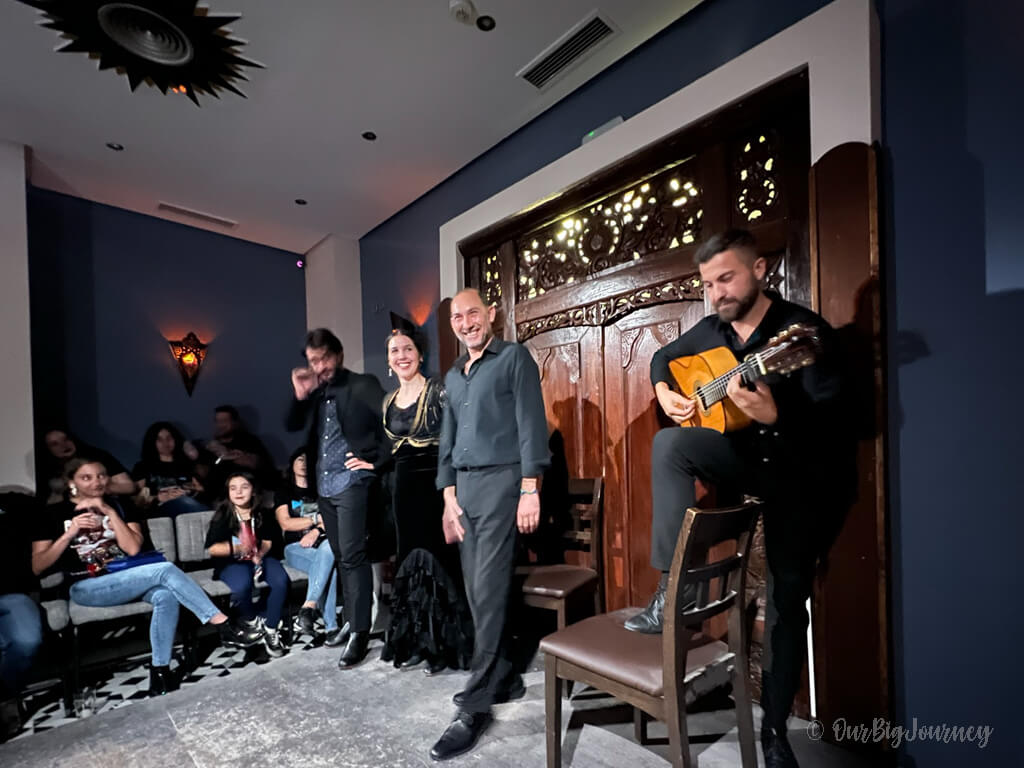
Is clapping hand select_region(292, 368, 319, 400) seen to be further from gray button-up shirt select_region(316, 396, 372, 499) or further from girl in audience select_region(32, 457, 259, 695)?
girl in audience select_region(32, 457, 259, 695)

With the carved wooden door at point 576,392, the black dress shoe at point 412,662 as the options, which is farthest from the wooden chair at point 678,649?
the carved wooden door at point 576,392

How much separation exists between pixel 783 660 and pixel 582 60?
2.91m

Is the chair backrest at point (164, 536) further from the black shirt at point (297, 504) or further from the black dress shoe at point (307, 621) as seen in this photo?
the black dress shoe at point (307, 621)

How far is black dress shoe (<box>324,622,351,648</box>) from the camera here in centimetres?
300

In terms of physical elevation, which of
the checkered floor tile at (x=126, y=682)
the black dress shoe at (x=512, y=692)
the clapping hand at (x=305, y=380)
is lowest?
the checkered floor tile at (x=126, y=682)

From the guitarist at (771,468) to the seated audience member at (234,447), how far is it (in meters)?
4.16

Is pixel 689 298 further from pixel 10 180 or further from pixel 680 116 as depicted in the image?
pixel 10 180

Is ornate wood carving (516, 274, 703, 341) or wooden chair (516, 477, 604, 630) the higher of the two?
ornate wood carving (516, 274, 703, 341)

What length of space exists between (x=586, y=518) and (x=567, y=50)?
245 centimetres

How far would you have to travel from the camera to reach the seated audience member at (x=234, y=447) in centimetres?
499

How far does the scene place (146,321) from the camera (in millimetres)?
5324

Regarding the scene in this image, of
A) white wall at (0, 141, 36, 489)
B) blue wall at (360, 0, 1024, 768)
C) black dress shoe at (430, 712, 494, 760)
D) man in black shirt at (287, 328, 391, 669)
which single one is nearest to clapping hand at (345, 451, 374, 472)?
man in black shirt at (287, 328, 391, 669)

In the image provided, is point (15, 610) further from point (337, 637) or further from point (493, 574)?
point (493, 574)

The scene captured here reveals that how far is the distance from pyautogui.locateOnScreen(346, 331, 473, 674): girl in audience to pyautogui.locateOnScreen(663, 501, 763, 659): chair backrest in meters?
1.42
